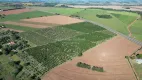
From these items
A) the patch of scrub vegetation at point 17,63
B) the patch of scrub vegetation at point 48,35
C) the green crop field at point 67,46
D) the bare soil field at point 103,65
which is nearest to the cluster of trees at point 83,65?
the bare soil field at point 103,65

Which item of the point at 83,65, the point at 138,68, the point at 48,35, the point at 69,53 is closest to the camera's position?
the point at 138,68

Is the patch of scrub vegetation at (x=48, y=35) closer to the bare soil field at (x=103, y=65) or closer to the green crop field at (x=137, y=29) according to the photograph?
the bare soil field at (x=103, y=65)

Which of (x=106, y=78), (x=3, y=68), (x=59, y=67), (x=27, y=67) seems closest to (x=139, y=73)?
(x=106, y=78)

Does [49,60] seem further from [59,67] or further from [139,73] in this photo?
[139,73]

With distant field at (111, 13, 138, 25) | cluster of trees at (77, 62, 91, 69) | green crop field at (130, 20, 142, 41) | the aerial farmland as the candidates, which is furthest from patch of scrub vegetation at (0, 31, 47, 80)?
distant field at (111, 13, 138, 25)

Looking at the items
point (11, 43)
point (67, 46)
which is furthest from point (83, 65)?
point (11, 43)

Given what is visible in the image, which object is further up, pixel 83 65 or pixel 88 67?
pixel 83 65

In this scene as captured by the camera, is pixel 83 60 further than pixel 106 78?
Yes

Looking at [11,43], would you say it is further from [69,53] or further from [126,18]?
[126,18]
